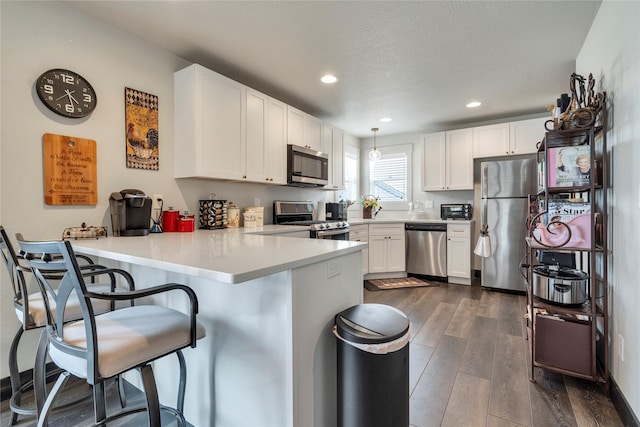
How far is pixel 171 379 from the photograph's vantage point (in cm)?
163

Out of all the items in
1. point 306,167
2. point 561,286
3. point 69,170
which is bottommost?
point 561,286

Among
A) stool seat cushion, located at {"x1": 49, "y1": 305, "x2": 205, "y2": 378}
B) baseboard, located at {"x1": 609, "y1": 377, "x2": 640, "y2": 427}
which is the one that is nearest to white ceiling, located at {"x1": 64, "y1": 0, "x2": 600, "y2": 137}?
stool seat cushion, located at {"x1": 49, "y1": 305, "x2": 205, "y2": 378}

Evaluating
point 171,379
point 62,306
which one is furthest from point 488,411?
point 62,306

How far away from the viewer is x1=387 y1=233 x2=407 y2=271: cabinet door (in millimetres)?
4547

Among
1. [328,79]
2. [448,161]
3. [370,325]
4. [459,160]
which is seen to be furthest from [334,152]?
[370,325]

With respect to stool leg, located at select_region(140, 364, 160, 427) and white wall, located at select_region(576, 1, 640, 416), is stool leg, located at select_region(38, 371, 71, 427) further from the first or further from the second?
white wall, located at select_region(576, 1, 640, 416)

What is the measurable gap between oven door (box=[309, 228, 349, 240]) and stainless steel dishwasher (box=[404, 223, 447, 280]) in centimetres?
125

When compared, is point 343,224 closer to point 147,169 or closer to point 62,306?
point 147,169

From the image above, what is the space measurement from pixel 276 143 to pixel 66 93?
5.92 feet

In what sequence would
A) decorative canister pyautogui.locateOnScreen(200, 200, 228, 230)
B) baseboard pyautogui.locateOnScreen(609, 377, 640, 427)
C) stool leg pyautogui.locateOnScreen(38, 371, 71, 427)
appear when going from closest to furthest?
1. stool leg pyautogui.locateOnScreen(38, 371, 71, 427)
2. baseboard pyautogui.locateOnScreen(609, 377, 640, 427)
3. decorative canister pyautogui.locateOnScreen(200, 200, 228, 230)

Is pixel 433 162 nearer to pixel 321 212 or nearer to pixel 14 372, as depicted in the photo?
pixel 321 212

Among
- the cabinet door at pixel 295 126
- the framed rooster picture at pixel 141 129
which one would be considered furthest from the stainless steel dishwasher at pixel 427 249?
the framed rooster picture at pixel 141 129

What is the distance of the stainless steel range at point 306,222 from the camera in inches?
132

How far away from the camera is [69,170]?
1.99 meters
